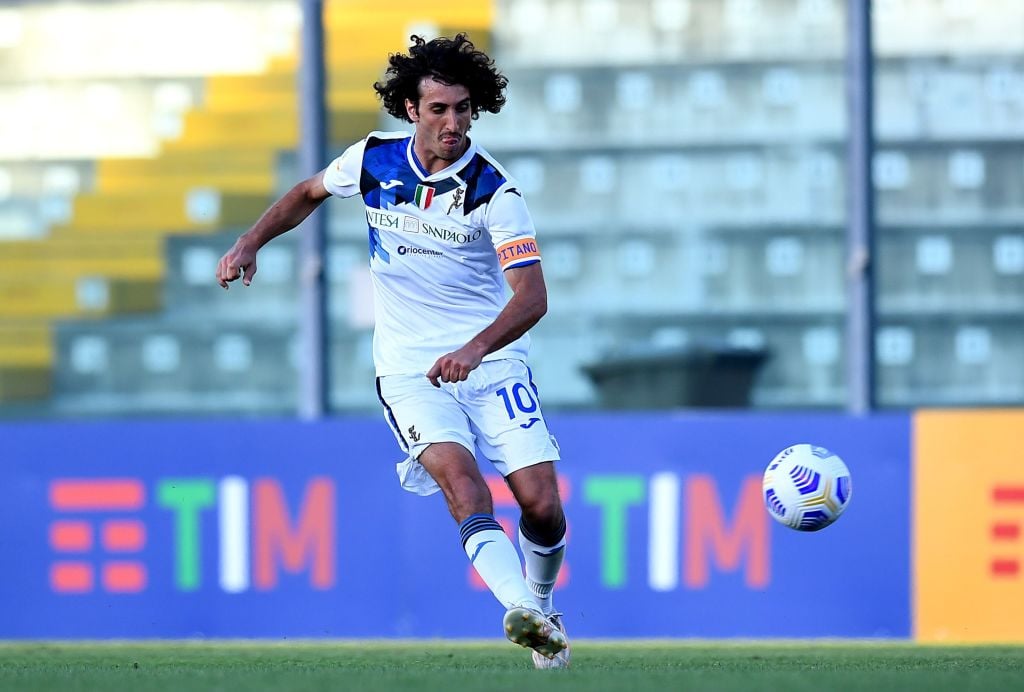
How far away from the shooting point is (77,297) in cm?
1060

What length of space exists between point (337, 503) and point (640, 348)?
191cm

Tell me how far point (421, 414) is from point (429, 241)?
0.59m

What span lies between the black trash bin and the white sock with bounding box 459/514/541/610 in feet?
12.8

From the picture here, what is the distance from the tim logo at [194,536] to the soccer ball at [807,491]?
134 inches

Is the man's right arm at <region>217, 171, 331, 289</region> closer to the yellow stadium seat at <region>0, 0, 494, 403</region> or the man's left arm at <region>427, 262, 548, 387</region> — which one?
the man's left arm at <region>427, 262, 548, 387</region>

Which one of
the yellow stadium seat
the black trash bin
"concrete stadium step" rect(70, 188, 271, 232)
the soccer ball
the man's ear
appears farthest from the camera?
"concrete stadium step" rect(70, 188, 271, 232)

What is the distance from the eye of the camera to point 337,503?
9.61m

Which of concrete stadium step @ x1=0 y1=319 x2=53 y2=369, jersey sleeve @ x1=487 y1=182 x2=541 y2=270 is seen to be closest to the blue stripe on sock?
jersey sleeve @ x1=487 y1=182 x2=541 y2=270

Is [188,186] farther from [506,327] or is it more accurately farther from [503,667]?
[506,327]

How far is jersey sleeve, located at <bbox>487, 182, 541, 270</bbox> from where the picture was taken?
6184 millimetres

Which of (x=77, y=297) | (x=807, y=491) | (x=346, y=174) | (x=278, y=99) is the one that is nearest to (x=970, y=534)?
(x=807, y=491)

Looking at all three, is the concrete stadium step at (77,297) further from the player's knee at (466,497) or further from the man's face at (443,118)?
the player's knee at (466,497)

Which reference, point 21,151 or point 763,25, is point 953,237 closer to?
point 763,25

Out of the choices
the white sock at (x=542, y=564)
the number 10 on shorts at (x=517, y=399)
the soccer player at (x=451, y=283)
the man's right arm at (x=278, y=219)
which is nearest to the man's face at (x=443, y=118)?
the soccer player at (x=451, y=283)
